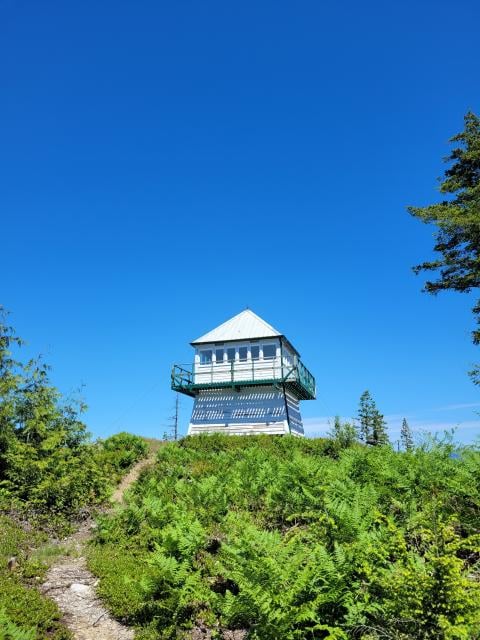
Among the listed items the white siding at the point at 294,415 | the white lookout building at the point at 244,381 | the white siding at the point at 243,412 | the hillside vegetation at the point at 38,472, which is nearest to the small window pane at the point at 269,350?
the white lookout building at the point at 244,381

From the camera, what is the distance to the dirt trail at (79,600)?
21.2 feet

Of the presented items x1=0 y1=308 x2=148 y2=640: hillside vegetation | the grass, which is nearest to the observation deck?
x1=0 y1=308 x2=148 y2=640: hillside vegetation

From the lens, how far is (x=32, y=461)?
43.8ft

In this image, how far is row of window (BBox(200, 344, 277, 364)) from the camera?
3102cm

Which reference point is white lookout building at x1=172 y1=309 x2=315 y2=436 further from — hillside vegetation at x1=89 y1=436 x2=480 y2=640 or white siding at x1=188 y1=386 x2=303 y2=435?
hillside vegetation at x1=89 y1=436 x2=480 y2=640

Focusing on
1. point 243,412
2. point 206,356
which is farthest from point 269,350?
point 206,356

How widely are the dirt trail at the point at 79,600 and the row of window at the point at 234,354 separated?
70.4 feet

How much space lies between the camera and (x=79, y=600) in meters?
7.46

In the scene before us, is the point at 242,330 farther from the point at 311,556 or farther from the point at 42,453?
the point at 311,556

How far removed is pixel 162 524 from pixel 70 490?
220 inches

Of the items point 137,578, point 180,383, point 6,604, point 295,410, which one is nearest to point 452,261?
point 295,410

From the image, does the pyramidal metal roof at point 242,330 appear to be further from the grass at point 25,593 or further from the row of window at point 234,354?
the grass at point 25,593

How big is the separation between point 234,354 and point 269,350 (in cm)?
258

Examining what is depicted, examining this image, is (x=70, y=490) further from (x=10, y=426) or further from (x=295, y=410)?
(x=295, y=410)
